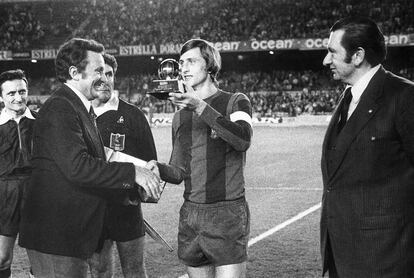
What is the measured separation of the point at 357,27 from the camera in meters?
2.88

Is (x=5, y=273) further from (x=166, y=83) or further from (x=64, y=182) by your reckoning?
(x=166, y=83)

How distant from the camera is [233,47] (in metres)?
36.1

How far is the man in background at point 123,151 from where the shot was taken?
13.2 ft

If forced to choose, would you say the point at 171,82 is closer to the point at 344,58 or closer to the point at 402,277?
the point at 344,58

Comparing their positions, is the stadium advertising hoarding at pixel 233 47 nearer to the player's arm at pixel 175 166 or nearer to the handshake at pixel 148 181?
the player's arm at pixel 175 166

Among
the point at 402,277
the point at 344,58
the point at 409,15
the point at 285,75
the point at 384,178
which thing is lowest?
the point at 402,277

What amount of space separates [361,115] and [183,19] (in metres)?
38.2

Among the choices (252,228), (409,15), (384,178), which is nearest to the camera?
(384,178)

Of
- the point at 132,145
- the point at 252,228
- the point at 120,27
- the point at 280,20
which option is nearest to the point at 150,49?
the point at 120,27

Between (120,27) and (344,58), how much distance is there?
39525 mm

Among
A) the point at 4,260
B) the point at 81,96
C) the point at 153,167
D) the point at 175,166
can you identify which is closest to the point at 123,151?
the point at 175,166

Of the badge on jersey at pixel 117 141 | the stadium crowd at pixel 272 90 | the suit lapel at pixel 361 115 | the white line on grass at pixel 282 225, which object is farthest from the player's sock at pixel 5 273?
the stadium crowd at pixel 272 90

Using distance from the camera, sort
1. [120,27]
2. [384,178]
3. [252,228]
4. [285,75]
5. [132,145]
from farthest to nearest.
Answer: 1. [120,27]
2. [285,75]
3. [252,228]
4. [132,145]
5. [384,178]

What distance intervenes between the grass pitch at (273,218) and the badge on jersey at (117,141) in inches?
75.1
